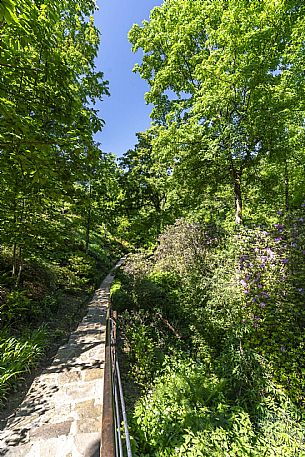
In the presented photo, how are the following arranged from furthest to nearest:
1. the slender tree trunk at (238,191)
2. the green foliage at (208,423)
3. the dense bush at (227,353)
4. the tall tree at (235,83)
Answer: the slender tree trunk at (238,191)
the tall tree at (235,83)
the dense bush at (227,353)
the green foliage at (208,423)

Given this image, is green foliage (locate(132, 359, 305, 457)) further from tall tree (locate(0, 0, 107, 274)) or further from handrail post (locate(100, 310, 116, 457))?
tall tree (locate(0, 0, 107, 274))

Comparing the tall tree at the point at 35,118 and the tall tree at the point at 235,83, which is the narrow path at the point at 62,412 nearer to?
the tall tree at the point at 35,118

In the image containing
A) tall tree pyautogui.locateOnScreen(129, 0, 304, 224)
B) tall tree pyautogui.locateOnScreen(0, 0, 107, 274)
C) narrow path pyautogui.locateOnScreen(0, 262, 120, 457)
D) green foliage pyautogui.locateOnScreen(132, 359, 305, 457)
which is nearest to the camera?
tall tree pyautogui.locateOnScreen(0, 0, 107, 274)

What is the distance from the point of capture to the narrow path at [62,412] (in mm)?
2305

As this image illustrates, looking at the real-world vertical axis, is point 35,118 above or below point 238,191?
below

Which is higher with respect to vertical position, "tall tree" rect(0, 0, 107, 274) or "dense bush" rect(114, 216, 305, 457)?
"tall tree" rect(0, 0, 107, 274)

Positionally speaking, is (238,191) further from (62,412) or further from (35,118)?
(62,412)

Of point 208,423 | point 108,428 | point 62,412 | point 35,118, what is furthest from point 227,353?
point 35,118

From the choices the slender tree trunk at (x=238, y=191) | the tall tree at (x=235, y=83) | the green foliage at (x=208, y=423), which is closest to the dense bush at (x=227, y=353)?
the green foliage at (x=208, y=423)

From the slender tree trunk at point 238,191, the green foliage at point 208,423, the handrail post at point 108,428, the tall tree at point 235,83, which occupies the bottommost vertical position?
the green foliage at point 208,423

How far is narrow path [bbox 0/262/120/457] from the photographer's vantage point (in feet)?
7.56

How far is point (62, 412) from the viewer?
282 cm

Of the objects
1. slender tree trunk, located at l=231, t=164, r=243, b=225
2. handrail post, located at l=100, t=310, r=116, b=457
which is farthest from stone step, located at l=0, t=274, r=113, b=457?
slender tree trunk, located at l=231, t=164, r=243, b=225

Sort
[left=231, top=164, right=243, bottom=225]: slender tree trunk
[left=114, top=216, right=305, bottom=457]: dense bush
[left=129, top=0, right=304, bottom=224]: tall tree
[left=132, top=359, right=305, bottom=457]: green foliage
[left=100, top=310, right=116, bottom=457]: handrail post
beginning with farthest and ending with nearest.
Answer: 1. [left=231, top=164, right=243, bottom=225]: slender tree trunk
2. [left=129, top=0, right=304, bottom=224]: tall tree
3. [left=114, top=216, right=305, bottom=457]: dense bush
4. [left=132, top=359, right=305, bottom=457]: green foliage
5. [left=100, top=310, right=116, bottom=457]: handrail post
